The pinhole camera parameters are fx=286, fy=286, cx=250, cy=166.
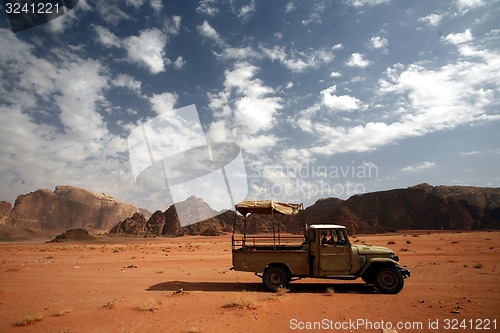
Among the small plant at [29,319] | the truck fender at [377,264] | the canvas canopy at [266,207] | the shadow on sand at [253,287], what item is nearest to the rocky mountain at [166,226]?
the shadow on sand at [253,287]

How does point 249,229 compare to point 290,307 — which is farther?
point 249,229

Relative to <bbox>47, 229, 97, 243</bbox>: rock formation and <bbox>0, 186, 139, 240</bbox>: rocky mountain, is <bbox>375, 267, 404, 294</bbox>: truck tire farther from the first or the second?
<bbox>0, 186, 139, 240</bbox>: rocky mountain

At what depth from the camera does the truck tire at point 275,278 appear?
1067 cm

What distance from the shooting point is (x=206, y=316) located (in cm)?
752

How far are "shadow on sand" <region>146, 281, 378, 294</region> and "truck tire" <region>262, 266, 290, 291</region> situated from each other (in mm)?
374

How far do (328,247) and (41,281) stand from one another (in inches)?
531

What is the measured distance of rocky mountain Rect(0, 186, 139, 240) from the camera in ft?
389

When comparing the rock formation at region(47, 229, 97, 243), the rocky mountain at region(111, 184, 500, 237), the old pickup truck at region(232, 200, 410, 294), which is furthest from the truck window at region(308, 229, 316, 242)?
the rock formation at region(47, 229, 97, 243)

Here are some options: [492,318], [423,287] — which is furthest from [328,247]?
[492,318]

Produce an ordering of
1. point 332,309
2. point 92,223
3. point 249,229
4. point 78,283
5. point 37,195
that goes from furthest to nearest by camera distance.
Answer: point 92,223 → point 37,195 → point 249,229 → point 78,283 → point 332,309

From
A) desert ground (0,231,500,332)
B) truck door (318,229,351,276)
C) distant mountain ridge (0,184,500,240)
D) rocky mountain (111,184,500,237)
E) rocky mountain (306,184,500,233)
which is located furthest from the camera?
distant mountain ridge (0,184,500,240)

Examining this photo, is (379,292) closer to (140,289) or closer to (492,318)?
(492,318)

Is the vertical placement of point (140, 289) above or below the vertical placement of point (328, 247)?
below

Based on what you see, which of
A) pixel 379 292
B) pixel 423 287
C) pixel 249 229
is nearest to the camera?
pixel 379 292
